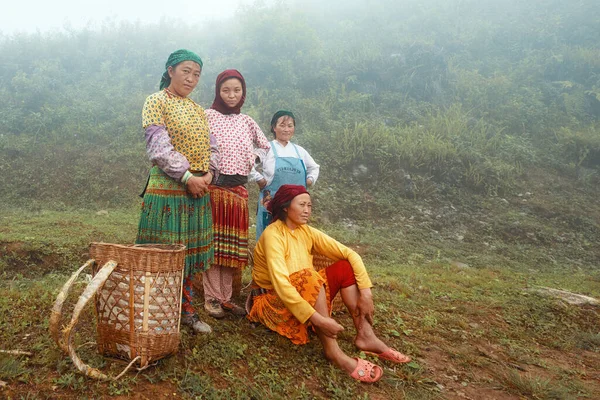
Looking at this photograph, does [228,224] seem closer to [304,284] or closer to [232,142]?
[232,142]

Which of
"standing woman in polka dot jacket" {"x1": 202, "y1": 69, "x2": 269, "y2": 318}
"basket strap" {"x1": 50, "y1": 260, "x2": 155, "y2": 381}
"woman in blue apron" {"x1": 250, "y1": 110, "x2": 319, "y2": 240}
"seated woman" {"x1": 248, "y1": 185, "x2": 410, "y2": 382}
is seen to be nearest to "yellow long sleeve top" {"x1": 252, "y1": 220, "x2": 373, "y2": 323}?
"seated woman" {"x1": 248, "y1": 185, "x2": 410, "y2": 382}

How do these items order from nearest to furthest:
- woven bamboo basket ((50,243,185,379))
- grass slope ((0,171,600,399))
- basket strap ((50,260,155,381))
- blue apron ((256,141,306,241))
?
1. basket strap ((50,260,155,381))
2. woven bamboo basket ((50,243,185,379))
3. grass slope ((0,171,600,399))
4. blue apron ((256,141,306,241))

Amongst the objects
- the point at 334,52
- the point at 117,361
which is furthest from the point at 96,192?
the point at 334,52

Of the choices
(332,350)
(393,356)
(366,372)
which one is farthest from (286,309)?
(393,356)

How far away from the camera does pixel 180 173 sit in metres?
2.49

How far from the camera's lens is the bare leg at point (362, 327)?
9.16 ft

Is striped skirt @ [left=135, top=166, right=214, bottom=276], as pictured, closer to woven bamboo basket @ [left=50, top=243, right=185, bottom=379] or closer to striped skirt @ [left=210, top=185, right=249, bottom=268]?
striped skirt @ [left=210, top=185, right=249, bottom=268]

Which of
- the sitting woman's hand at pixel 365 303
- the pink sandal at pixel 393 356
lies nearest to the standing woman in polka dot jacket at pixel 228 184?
the sitting woman's hand at pixel 365 303

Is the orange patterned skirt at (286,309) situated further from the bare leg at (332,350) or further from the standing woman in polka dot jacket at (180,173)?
the standing woman in polka dot jacket at (180,173)

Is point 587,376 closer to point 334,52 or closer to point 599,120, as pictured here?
point 599,120

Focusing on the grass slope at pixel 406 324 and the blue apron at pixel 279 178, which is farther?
the blue apron at pixel 279 178

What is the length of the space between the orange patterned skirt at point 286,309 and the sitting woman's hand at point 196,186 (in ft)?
2.65

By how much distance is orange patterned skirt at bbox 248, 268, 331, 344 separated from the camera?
263 cm

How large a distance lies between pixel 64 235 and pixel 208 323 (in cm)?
340
